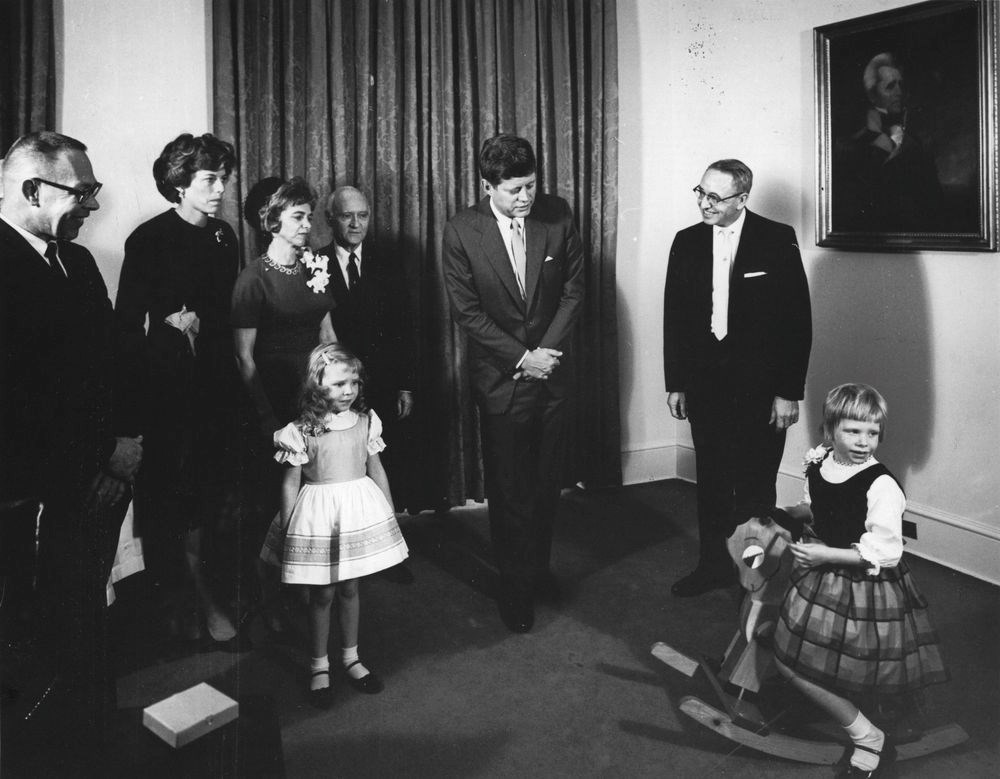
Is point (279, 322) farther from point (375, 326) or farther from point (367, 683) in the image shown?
point (367, 683)

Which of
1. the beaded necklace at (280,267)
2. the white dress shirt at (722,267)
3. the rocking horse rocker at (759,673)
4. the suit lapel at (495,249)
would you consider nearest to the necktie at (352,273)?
the beaded necklace at (280,267)

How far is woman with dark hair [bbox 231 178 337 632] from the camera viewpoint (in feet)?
9.18

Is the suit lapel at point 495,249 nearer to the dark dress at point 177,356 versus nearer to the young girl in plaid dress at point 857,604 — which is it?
the dark dress at point 177,356

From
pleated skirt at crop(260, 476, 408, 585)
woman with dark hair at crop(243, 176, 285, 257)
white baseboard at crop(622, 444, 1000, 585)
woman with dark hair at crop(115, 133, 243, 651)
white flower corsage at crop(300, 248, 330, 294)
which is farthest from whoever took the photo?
woman with dark hair at crop(243, 176, 285, 257)

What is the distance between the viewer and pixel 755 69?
3.95 meters

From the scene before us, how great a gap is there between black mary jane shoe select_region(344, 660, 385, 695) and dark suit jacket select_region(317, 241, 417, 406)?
1.20 m

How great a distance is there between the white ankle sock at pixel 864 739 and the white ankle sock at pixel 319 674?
1.38m

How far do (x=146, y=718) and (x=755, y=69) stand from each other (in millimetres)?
3572

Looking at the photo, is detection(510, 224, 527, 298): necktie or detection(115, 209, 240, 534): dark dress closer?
detection(115, 209, 240, 534): dark dress

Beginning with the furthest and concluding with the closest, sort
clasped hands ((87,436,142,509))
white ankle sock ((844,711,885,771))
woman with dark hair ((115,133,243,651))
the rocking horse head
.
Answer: woman with dark hair ((115,133,243,651)) → the rocking horse head → clasped hands ((87,436,142,509)) → white ankle sock ((844,711,885,771))

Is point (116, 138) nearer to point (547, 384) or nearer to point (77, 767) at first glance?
point (547, 384)

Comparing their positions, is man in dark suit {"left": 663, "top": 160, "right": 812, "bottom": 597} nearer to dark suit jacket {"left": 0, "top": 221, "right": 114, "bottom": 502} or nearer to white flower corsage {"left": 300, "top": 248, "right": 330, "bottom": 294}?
white flower corsage {"left": 300, "top": 248, "right": 330, "bottom": 294}

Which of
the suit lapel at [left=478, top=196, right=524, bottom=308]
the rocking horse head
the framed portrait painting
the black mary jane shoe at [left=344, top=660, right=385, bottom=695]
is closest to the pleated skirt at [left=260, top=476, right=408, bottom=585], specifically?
the black mary jane shoe at [left=344, top=660, right=385, bottom=695]

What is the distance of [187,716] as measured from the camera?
1651 mm
